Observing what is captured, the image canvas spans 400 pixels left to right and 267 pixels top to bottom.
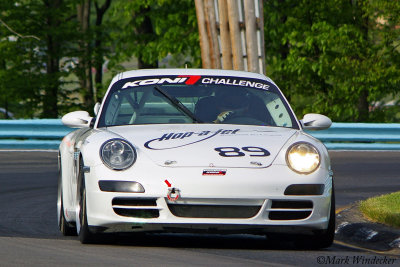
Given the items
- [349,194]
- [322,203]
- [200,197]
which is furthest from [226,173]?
[349,194]

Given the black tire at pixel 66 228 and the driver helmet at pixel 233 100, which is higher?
the driver helmet at pixel 233 100

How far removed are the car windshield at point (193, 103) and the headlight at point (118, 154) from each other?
93cm

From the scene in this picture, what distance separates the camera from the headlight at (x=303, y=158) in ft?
25.2

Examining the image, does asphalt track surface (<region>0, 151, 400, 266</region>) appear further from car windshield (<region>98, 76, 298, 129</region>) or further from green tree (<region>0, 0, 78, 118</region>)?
green tree (<region>0, 0, 78, 118</region>)

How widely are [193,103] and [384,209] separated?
2456 mm

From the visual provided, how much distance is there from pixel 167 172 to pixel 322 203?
1158 millimetres

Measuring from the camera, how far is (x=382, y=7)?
1284 inches

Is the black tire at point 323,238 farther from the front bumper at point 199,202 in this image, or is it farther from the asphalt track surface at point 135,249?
the front bumper at point 199,202

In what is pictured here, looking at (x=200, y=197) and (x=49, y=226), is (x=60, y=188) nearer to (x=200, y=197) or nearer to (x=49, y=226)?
(x=49, y=226)

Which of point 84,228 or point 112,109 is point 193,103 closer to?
point 112,109

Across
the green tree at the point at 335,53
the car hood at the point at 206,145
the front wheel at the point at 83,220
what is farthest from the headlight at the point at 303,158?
the green tree at the point at 335,53

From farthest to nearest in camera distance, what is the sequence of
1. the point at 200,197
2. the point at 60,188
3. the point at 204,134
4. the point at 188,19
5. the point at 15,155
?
the point at 188,19, the point at 15,155, the point at 60,188, the point at 204,134, the point at 200,197

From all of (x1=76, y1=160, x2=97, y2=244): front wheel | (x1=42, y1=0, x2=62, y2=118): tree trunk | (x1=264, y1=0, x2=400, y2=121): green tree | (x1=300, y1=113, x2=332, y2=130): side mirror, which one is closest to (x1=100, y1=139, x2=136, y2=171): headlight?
(x1=76, y1=160, x2=97, y2=244): front wheel

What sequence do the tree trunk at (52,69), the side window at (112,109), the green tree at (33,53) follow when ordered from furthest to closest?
the tree trunk at (52,69), the green tree at (33,53), the side window at (112,109)
